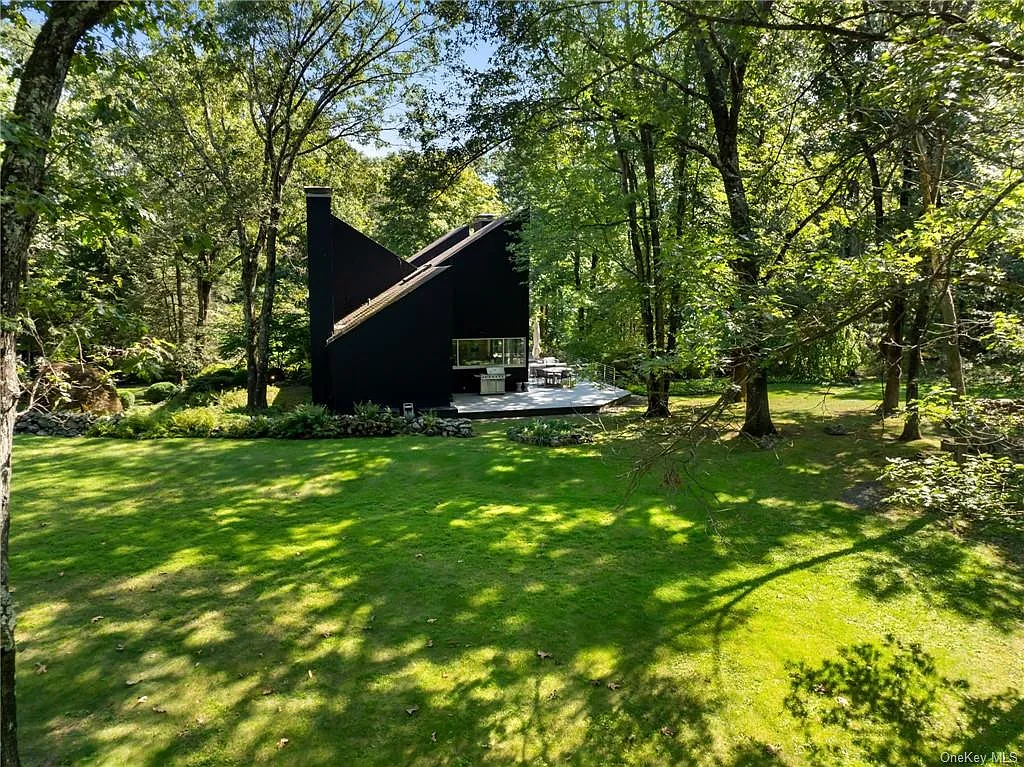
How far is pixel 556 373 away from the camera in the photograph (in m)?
22.7

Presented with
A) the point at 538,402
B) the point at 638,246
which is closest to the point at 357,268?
the point at 538,402

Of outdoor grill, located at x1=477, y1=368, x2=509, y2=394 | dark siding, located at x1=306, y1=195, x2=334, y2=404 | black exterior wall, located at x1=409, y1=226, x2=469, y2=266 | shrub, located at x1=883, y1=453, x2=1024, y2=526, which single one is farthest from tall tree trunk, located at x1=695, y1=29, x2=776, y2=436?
black exterior wall, located at x1=409, y1=226, x2=469, y2=266

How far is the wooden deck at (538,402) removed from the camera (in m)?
17.2

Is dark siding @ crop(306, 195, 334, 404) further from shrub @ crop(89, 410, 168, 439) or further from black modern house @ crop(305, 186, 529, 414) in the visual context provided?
shrub @ crop(89, 410, 168, 439)

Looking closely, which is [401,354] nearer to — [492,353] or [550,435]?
[492,353]

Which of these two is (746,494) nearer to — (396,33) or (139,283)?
(396,33)

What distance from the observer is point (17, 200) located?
10.1ft

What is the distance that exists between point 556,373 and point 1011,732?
1878cm

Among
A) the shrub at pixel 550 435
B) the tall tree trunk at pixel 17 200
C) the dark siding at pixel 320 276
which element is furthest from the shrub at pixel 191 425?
the tall tree trunk at pixel 17 200

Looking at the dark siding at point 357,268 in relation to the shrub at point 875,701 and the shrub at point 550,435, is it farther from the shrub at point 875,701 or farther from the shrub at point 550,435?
the shrub at point 875,701

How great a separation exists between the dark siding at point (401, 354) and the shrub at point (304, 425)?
254cm

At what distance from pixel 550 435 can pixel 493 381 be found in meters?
7.75

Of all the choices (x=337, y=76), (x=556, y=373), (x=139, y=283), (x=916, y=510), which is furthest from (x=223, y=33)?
(x=916, y=510)

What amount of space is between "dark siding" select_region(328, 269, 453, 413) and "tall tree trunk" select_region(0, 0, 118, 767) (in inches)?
516
